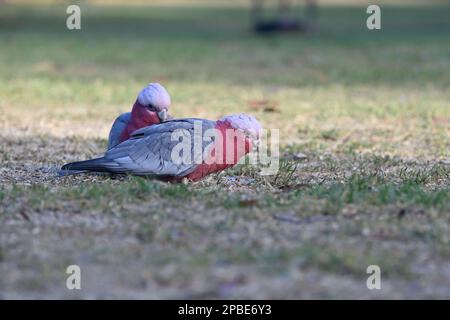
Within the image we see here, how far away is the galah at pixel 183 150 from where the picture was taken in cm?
475

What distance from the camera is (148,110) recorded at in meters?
5.21

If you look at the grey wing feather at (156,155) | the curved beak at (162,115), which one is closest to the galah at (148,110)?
the curved beak at (162,115)

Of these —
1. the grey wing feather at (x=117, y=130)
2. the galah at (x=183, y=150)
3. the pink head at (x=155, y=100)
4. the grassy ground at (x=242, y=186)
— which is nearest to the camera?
the grassy ground at (x=242, y=186)

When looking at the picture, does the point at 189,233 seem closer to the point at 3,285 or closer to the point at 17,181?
the point at 3,285

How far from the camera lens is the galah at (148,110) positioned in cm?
516

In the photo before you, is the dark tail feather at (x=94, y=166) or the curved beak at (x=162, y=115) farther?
the curved beak at (x=162, y=115)

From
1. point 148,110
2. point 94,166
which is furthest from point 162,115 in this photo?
point 94,166

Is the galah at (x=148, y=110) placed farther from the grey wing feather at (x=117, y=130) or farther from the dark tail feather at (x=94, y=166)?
the dark tail feather at (x=94, y=166)

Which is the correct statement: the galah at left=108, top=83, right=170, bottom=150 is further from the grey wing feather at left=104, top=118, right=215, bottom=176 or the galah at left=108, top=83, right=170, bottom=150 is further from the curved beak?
the grey wing feather at left=104, top=118, right=215, bottom=176

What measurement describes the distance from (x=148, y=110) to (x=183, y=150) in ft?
1.83

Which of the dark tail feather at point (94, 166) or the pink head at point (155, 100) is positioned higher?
the pink head at point (155, 100)

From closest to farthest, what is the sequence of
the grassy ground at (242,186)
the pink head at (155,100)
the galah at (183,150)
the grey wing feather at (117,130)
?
the grassy ground at (242,186)
the galah at (183,150)
the pink head at (155,100)
the grey wing feather at (117,130)

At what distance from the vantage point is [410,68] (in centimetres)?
1138

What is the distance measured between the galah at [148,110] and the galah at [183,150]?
0.34 meters
